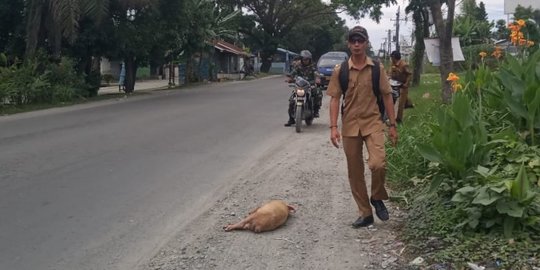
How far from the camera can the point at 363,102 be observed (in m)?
5.56

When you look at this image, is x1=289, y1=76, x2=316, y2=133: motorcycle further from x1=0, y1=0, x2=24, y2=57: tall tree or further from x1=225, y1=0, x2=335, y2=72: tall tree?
x1=225, y1=0, x2=335, y2=72: tall tree

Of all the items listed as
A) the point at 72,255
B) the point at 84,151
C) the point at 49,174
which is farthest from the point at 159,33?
the point at 72,255

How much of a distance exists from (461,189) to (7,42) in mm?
22364

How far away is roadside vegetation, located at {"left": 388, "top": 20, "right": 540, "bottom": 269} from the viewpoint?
4.46 meters

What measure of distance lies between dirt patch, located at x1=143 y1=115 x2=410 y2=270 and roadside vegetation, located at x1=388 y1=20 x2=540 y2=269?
0.34 m

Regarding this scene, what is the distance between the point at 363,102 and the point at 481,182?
1247mm

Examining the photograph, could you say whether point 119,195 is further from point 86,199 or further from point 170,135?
point 170,135

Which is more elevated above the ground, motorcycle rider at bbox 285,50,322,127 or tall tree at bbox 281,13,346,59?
tall tree at bbox 281,13,346,59

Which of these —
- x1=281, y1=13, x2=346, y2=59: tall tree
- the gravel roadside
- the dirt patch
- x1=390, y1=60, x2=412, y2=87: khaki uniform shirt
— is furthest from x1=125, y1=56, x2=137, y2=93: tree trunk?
x1=281, y1=13, x2=346, y2=59: tall tree

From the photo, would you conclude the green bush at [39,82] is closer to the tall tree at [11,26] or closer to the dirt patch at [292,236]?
the tall tree at [11,26]

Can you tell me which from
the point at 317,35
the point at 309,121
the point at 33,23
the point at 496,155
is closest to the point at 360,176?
the point at 496,155

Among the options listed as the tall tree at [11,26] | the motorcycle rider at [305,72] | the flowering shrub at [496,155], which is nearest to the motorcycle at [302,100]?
the motorcycle rider at [305,72]

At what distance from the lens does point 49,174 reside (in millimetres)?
8266

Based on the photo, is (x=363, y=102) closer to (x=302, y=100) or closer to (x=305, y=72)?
(x=302, y=100)
